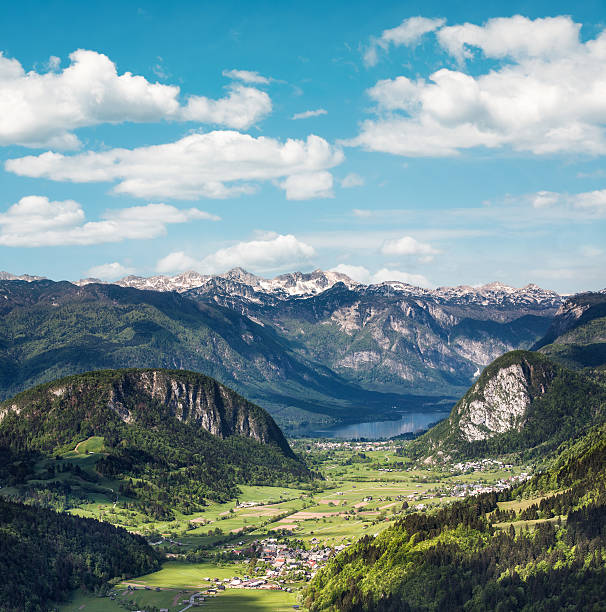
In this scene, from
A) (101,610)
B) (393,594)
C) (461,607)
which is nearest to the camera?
(461,607)

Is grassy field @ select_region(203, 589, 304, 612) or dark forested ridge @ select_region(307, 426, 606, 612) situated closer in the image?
dark forested ridge @ select_region(307, 426, 606, 612)

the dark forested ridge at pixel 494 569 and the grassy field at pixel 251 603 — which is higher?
the dark forested ridge at pixel 494 569

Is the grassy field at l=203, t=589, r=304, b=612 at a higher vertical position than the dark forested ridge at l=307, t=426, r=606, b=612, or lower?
lower

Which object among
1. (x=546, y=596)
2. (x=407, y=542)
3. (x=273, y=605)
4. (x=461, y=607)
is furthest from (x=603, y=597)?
(x=273, y=605)

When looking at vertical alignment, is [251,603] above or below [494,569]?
below

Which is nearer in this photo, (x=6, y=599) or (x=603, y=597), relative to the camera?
(x=603, y=597)

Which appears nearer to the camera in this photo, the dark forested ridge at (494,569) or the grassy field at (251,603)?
the dark forested ridge at (494,569)

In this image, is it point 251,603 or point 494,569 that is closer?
point 494,569

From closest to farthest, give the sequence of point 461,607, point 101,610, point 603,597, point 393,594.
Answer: point 603,597
point 461,607
point 393,594
point 101,610

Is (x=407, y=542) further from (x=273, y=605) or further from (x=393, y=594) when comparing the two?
(x=273, y=605)

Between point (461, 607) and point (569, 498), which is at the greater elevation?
point (569, 498)
